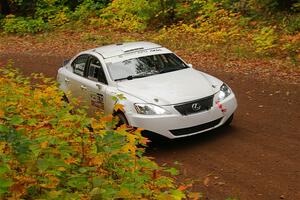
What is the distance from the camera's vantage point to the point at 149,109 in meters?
7.79

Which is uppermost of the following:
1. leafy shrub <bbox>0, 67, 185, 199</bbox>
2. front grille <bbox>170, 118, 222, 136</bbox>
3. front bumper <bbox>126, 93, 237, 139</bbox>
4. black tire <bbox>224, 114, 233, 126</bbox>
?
leafy shrub <bbox>0, 67, 185, 199</bbox>

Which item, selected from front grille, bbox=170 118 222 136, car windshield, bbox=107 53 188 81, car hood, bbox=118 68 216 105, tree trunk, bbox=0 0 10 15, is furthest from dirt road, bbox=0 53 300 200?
tree trunk, bbox=0 0 10 15

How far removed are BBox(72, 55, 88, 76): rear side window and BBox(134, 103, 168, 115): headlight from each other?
2.49 metres

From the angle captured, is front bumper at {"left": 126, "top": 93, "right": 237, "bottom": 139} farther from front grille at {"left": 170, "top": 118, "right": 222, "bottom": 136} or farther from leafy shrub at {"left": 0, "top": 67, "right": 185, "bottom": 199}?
leafy shrub at {"left": 0, "top": 67, "right": 185, "bottom": 199}

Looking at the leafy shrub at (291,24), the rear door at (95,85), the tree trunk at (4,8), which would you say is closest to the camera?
the rear door at (95,85)

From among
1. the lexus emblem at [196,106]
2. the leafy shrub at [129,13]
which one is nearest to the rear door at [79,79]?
the lexus emblem at [196,106]

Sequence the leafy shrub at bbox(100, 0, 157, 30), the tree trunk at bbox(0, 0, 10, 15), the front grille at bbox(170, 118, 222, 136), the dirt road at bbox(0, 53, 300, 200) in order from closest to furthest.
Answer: the dirt road at bbox(0, 53, 300, 200) → the front grille at bbox(170, 118, 222, 136) → the leafy shrub at bbox(100, 0, 157, 30) → the tree trunk at bbox(0, 0, 10, 15)

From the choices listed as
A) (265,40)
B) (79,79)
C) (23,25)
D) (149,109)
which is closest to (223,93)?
(149,109)

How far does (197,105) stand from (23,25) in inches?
740

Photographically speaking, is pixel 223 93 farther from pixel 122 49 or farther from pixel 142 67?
pixel 122 49

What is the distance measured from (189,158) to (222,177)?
3.07ft

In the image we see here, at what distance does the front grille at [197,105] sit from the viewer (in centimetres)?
781

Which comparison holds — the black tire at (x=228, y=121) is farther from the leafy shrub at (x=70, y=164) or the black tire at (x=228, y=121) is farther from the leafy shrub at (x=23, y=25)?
the leafy shrub at (x=23, y=25)

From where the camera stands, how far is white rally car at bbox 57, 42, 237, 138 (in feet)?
25.6
